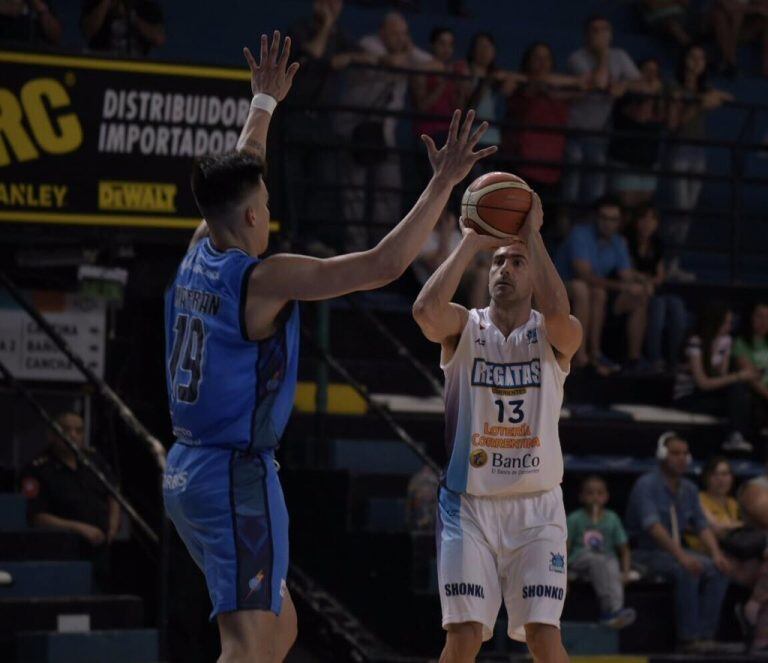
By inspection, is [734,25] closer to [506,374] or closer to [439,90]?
[439,90]

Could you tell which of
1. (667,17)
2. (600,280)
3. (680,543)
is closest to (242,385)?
(680,543)

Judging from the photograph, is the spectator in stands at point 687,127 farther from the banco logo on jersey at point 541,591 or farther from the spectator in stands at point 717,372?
the banco logo on jersey at point 541,591

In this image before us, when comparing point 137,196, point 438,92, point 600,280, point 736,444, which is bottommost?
point 736,444

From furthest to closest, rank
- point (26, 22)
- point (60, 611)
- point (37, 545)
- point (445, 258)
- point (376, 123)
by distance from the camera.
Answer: point (376, 123), point (445, 258), point (26, 22), point (37, 545), point (60, 611)

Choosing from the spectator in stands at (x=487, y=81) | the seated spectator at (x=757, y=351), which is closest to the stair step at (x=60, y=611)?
the spectator in stands at (x=487, y=81)

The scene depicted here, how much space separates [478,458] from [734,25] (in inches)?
365

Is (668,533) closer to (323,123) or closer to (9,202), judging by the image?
(323,123)

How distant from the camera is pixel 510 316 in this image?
769 cm

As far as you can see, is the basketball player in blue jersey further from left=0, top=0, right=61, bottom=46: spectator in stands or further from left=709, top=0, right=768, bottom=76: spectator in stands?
left=709, top=0, right=768, bottom=76: spectator in stands

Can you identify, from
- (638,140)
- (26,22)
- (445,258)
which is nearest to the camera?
(26,22)

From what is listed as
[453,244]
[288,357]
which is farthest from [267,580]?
[453,244]

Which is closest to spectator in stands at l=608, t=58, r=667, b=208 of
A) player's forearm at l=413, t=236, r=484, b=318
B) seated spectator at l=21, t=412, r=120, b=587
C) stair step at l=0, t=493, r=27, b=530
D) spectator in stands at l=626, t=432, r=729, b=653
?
spectator in stands at l=626, t=432, r=729, b=653

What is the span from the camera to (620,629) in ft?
38.1

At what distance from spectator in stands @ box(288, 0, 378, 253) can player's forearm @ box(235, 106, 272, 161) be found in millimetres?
5545
